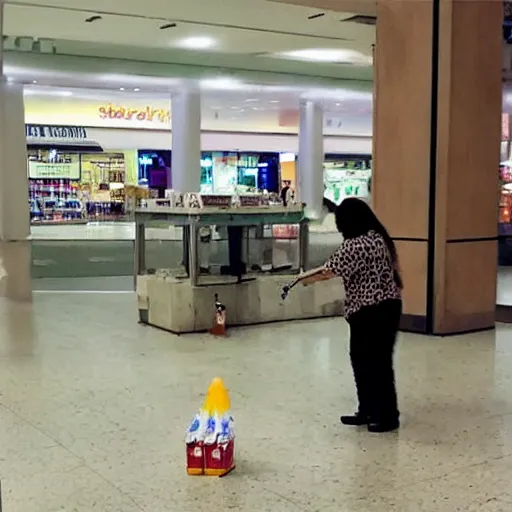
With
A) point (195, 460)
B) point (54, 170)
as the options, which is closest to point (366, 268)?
point (195, 460)

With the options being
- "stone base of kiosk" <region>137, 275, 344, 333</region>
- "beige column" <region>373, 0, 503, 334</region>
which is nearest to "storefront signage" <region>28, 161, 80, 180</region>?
"stone base of kiosk" <region>137, 275, 344, 333</region>

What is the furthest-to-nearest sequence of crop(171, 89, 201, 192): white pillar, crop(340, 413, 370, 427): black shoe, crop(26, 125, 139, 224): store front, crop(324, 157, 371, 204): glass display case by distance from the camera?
crop(324, 157, 371, 204): glass display case → crop(26, 125, 139, 224): store front → crop(171, 89, 201, 192): white pillar → crop(340, 413, 370, 427): black shoe

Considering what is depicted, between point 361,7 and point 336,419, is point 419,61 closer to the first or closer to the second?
point 361,7

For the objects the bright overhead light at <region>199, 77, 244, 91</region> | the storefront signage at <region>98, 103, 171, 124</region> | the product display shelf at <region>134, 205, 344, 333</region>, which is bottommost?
the product display shelf at <region>134, 205, 344, 333</region>

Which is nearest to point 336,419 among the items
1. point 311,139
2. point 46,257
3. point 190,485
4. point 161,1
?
point 190,485

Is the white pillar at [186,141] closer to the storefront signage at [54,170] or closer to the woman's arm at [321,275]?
the storefront signage at [54,170]

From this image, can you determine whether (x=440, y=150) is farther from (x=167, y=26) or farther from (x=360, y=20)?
(x=167, y=26)

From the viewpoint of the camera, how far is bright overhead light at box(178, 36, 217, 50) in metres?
16.2

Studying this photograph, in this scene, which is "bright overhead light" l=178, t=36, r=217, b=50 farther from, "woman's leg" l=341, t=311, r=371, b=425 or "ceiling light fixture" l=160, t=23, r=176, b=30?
"woman's leg" l=341, t=311, r=371, b=425

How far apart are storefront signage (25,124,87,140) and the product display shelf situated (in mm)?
17613

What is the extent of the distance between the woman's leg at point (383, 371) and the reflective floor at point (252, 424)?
0.12 metres

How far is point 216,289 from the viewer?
332 inches

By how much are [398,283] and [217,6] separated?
9.00 meters

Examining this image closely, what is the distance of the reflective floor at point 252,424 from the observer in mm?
3975
